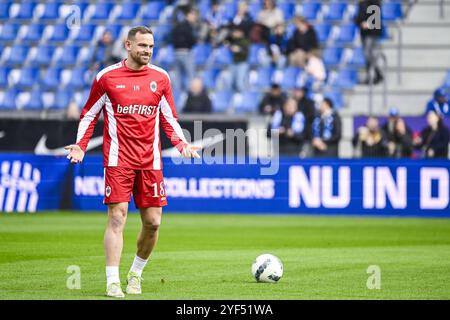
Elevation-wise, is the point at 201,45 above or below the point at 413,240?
above

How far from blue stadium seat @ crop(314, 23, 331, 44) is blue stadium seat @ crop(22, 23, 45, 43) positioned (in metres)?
7.63

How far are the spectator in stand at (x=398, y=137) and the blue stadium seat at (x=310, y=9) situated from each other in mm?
6166

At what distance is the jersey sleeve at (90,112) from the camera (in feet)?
33.6

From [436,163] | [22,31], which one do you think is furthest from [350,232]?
[22,31]

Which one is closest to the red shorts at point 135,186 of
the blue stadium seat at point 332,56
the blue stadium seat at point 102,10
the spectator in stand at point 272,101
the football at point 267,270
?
the football at point 267,270

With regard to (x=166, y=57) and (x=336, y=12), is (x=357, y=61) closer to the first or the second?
(x=336, y=12)

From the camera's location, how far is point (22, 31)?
30.6 meters

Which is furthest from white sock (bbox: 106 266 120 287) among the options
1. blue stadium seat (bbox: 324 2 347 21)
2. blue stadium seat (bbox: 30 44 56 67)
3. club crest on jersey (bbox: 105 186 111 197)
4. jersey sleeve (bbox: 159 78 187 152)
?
blue stadium seat (bbox: 30 44 56 67)

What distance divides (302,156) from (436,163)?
290 cm

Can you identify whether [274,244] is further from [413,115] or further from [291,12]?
[291,12]

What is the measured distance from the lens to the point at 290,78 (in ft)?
88.4

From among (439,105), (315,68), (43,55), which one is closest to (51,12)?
(43,55)

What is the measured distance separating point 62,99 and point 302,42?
20.6ft

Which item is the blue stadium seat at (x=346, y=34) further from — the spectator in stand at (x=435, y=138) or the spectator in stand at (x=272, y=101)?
the spectator in stand at (x=435, y=138)
